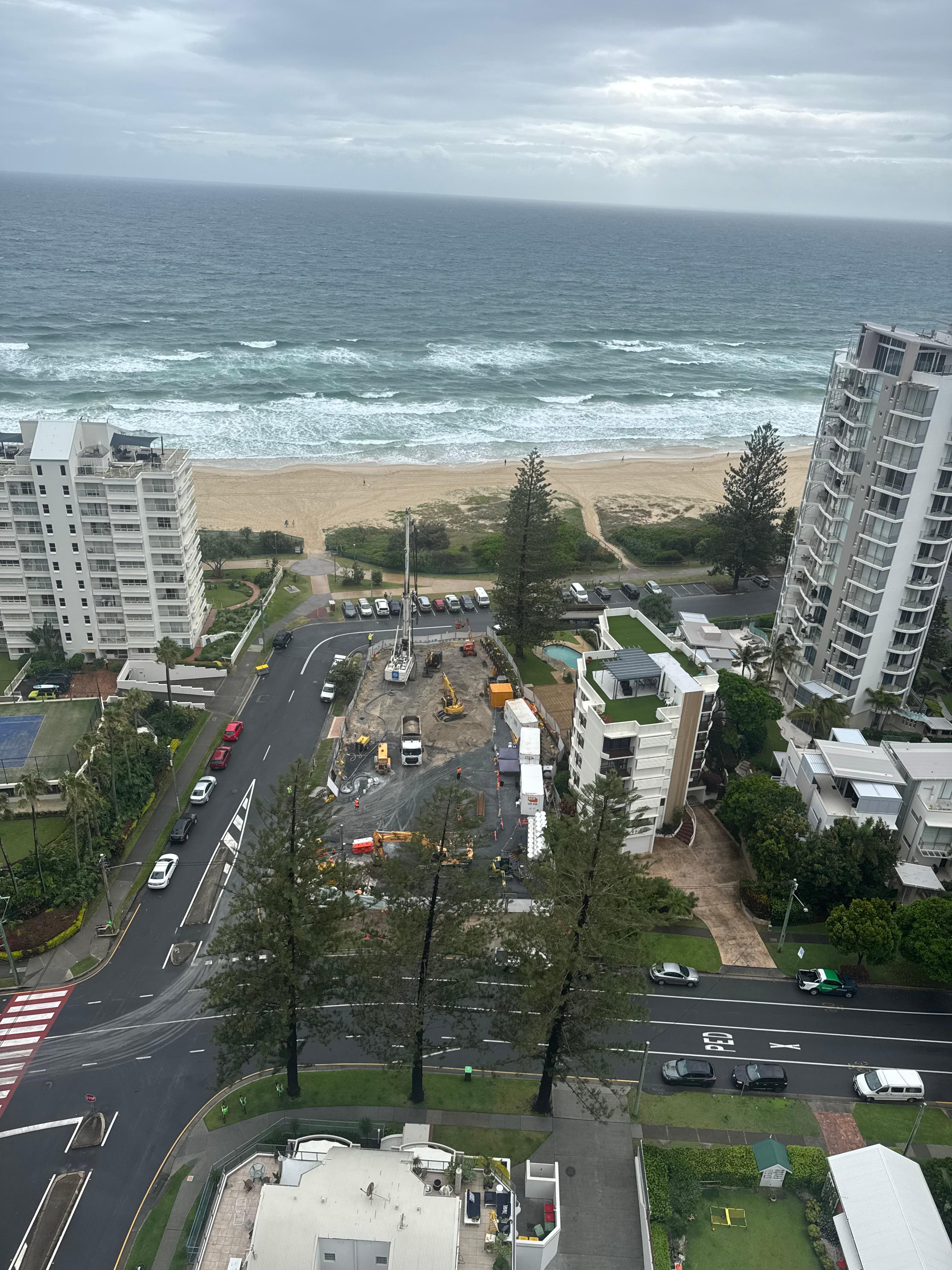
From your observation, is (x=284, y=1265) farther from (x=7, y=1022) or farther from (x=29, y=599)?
(x=29, y=599)

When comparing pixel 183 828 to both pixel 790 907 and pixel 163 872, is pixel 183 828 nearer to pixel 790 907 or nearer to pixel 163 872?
pixel 163 872

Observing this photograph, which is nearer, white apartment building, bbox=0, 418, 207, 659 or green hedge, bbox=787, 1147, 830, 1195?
green hedge, bbox=787, 1147, 830, 1195

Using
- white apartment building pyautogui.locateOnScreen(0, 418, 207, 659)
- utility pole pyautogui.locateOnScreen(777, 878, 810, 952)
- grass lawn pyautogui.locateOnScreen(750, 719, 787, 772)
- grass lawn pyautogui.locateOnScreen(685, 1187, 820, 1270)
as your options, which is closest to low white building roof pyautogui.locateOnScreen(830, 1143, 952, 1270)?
grass lawn pyautogui.locateOnScreen(685, 1187, 820, 1270)

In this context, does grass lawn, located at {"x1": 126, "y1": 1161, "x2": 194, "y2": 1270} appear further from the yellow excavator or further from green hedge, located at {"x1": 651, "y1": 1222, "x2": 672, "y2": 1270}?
the yellow excavator

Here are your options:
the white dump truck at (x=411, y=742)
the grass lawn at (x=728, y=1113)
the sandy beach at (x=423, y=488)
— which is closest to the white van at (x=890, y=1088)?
the grass lawn at (x=728, y=1113)

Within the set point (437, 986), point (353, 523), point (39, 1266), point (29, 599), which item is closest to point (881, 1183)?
point (437, 986)
